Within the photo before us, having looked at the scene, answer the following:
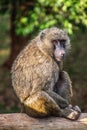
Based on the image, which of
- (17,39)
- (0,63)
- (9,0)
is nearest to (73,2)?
(9,0)

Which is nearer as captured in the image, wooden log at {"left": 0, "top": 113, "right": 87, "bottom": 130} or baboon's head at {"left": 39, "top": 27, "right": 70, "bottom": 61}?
wooden log at {"left": 0, "top": 113, "right": 87, "bottom": 130}

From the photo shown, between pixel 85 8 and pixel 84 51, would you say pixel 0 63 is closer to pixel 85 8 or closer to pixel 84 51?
pixel 84 51

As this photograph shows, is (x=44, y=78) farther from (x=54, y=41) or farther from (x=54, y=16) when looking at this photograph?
(x=54, y=16)

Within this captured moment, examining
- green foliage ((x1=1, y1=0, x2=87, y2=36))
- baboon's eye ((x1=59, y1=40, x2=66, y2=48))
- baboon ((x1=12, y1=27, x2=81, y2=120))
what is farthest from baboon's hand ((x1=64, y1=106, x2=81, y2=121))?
green foliage ((x1=1, y1=0, x2=87, y2=36))

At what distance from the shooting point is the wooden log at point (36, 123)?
6215mm

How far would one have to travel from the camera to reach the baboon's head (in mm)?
6902

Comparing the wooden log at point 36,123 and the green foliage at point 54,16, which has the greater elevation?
the green foliage at point 54,16

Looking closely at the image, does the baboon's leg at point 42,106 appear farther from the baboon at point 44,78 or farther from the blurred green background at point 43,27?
the blurred green background at point 43,27

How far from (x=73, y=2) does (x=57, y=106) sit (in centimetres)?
323

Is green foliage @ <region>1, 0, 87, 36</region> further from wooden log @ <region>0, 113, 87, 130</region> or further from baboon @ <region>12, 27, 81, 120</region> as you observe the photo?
wooden log @ <region>0, 113, 87, 130</region>

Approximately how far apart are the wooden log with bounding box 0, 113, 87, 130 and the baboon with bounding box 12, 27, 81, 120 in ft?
0.32

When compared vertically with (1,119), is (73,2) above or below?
above

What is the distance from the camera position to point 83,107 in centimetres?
1250

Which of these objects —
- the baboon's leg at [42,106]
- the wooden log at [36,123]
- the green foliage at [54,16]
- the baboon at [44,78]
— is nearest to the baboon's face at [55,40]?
the baboon at [44,78]
